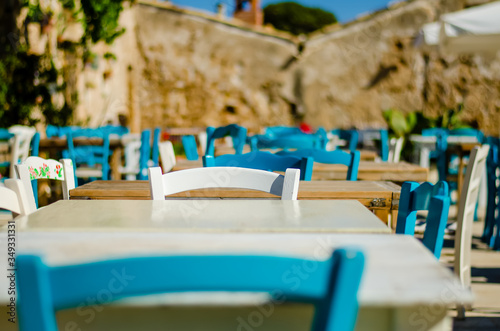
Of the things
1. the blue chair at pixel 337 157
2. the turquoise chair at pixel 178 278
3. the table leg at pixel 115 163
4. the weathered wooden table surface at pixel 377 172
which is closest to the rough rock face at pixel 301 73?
the table leg at pixel 115 163

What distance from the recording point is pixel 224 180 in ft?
5.84

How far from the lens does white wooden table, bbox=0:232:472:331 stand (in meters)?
0.79

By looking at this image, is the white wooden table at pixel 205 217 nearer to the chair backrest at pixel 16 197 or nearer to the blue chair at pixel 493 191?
the chair backrest at pixel 16 197

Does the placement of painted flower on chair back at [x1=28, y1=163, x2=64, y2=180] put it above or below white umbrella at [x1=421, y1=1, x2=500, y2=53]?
below

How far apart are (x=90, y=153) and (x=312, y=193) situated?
4236mm

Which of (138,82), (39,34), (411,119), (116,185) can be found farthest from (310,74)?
(116,185)

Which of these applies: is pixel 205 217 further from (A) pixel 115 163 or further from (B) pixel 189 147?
(A) pixel 115 163

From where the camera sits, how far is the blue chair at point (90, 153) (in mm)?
4691

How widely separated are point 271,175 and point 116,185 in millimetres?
816

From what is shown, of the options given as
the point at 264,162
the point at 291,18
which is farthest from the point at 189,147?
the point at 291,18

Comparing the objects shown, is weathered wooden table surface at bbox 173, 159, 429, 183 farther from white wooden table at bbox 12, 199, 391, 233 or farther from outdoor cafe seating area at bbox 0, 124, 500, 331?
white wooden table at bbox 12, 199, 391, 233

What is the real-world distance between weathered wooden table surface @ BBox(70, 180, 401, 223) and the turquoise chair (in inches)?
52.9

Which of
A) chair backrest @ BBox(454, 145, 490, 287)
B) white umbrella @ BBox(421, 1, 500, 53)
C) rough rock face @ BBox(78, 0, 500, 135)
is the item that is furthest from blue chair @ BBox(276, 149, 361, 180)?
rough rock face @ BBox(78, 0, 500, 135)

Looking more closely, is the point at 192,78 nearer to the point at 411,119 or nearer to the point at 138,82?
the point at 138,82
